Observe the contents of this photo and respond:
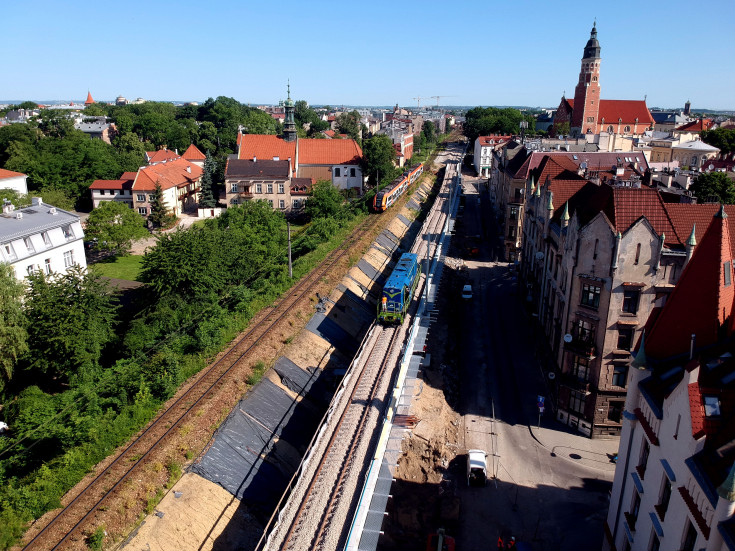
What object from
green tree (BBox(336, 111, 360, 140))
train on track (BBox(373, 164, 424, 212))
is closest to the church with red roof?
train on track (BBox(373, 164, 424, 212))

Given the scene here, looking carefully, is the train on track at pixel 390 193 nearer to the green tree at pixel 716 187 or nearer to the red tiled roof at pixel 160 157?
the green tree at pixel 716 187

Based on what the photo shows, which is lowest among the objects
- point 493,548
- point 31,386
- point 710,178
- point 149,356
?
point 493,548

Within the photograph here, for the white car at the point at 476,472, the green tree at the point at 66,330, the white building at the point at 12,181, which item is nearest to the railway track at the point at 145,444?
the green tree at the point at 66,330

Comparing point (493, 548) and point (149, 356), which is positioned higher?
point (149, 356)

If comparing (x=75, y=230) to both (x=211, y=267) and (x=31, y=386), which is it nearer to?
(x=211, y=267)

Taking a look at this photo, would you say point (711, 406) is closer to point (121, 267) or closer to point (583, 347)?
point (583, 347)

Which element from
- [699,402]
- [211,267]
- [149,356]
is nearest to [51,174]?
[211,267]

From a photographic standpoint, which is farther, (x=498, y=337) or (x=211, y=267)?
(x=498, y=337)
